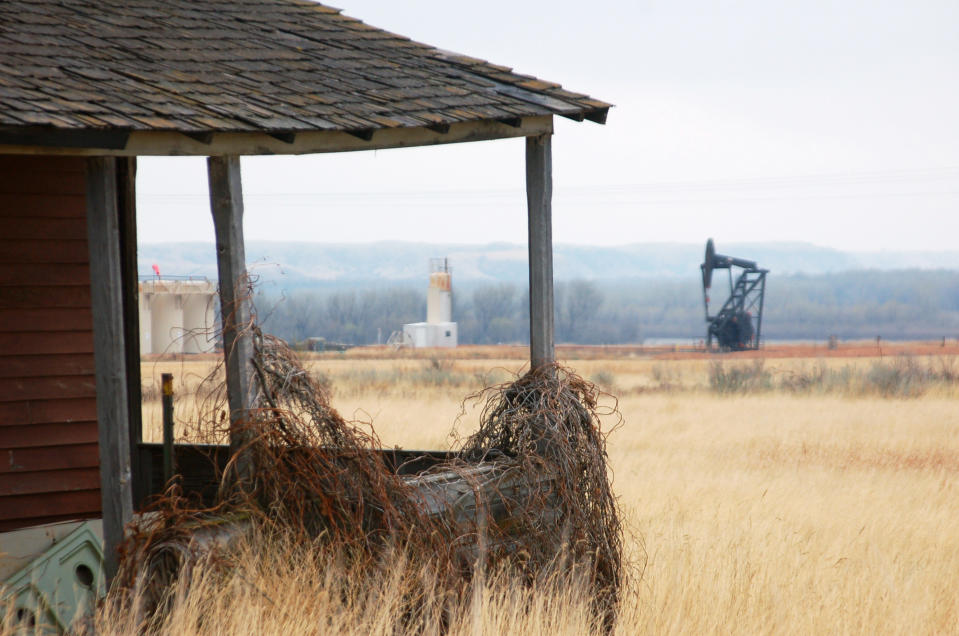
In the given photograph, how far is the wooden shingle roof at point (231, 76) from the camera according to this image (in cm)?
495

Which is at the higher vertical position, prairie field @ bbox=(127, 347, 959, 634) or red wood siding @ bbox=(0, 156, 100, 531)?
red wood siding @ bbox=(0, 156, 100, 531)

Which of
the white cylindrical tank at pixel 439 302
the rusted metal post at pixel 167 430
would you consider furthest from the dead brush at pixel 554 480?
the white cylindrical tank at pixel 439 302

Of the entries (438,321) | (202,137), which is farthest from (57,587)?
(438,321)

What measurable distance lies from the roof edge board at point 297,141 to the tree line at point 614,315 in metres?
110

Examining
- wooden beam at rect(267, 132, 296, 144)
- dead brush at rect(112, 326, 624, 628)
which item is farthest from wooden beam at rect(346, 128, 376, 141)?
dead brush at rect(112, 326, 624, 628)

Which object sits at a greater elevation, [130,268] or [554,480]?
[130,268]

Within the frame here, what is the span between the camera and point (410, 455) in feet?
22.7

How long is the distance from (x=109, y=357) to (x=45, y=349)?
2117 mm

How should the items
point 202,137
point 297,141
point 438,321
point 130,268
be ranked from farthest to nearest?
point 438,321, point 130,268, point 297,141, point 202,137

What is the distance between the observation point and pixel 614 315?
517ft

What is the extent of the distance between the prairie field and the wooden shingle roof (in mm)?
1739

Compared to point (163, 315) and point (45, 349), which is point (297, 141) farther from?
point (163, 315)

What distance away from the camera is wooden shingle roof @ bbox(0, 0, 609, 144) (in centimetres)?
495

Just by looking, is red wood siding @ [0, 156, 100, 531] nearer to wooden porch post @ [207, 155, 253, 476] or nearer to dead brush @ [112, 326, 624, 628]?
dead brush @ [112, 326, 624, 628]
